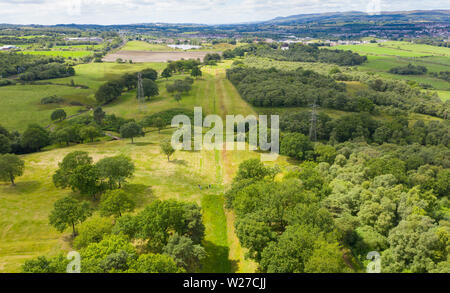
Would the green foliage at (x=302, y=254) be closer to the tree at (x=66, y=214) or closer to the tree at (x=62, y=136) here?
the tree at (x=66, y=214)

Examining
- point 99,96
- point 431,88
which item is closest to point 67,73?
point 99,96

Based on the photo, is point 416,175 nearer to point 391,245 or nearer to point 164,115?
point 391,245

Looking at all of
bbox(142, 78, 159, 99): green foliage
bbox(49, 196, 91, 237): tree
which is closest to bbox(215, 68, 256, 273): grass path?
bbox(49, 196, 91, 237): tree

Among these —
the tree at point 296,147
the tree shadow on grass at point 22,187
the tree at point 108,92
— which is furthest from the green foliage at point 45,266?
the tree at point 108,92

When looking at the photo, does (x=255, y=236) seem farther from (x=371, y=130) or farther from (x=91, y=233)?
(x=371, y=130)

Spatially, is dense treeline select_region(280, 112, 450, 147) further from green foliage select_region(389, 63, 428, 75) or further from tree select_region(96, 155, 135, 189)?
green foliage select_region(389, 63, 428, 75)
